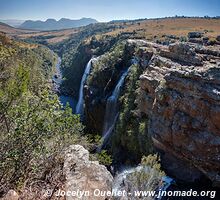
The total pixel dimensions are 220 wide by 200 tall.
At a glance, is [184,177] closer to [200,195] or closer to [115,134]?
[200,195]

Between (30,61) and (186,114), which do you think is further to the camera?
(30,61)

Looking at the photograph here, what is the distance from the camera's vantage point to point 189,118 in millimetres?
31422

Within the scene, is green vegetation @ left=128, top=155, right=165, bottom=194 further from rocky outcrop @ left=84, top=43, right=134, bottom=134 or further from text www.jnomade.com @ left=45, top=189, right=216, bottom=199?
rocky outcrop @ left=84, top=43, right=134, bottom=134

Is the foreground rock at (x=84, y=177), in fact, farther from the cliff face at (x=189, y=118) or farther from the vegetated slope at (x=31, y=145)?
the cliff face at (x=189, y=118)

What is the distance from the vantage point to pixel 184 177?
33844mm

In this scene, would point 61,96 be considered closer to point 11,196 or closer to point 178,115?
point 178,115

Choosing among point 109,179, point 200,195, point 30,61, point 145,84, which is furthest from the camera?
point 30,61

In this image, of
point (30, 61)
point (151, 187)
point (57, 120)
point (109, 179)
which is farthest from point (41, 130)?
point (30, 61)

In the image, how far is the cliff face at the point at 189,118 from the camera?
29.6 metres

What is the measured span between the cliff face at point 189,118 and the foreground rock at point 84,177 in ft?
60.8

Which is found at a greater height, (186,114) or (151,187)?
(186,114)

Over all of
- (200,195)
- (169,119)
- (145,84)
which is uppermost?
(145,84)

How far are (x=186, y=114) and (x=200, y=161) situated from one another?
5296 mm

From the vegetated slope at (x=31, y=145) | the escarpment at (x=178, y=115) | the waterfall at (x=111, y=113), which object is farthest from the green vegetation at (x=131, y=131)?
the vegetated slope at (x=31, y=145)
